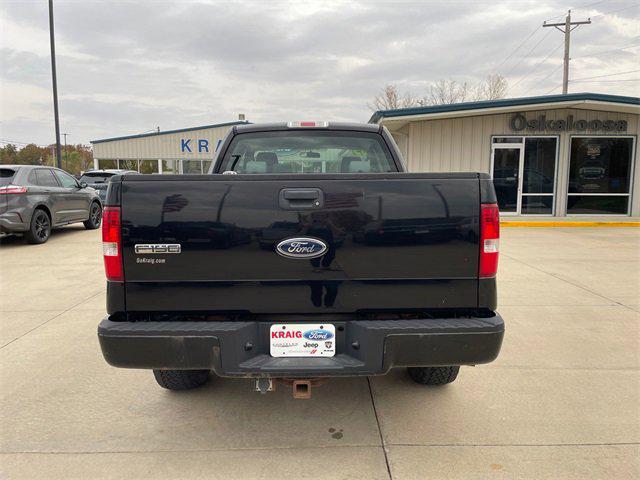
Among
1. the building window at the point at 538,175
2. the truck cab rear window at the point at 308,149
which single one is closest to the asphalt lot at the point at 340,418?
the truck cab rear window at the point at 308,149

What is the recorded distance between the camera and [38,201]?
31.4 feet

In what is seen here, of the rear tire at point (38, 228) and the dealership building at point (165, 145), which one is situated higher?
the dealership building at point (165, 145)

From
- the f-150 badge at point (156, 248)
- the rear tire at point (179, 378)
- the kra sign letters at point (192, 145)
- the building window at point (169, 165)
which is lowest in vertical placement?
the rear tire at point (179, 378)

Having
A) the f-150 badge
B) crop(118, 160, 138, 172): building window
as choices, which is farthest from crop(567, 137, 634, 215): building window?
crop(118, 160, 138, 172): building window

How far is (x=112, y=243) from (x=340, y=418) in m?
1.76

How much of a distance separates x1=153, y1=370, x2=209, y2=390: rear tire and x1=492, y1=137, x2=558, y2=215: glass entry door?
13488 mm

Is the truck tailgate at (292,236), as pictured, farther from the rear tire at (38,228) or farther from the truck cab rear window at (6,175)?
the rear tire at (38,228)

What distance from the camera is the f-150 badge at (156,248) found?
7.65 ft

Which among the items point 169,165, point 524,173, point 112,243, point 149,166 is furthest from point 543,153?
point 149,166

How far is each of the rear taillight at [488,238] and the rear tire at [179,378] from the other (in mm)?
2099

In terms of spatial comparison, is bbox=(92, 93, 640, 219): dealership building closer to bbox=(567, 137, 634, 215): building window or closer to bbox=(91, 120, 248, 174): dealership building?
bbox=(567, 137, 634, 215): building window

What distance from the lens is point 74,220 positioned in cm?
1132

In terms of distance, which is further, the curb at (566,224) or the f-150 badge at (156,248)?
the curb at (566,224)

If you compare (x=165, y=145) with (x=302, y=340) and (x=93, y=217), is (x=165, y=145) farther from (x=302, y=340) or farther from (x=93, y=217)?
(x=302, y=340)
